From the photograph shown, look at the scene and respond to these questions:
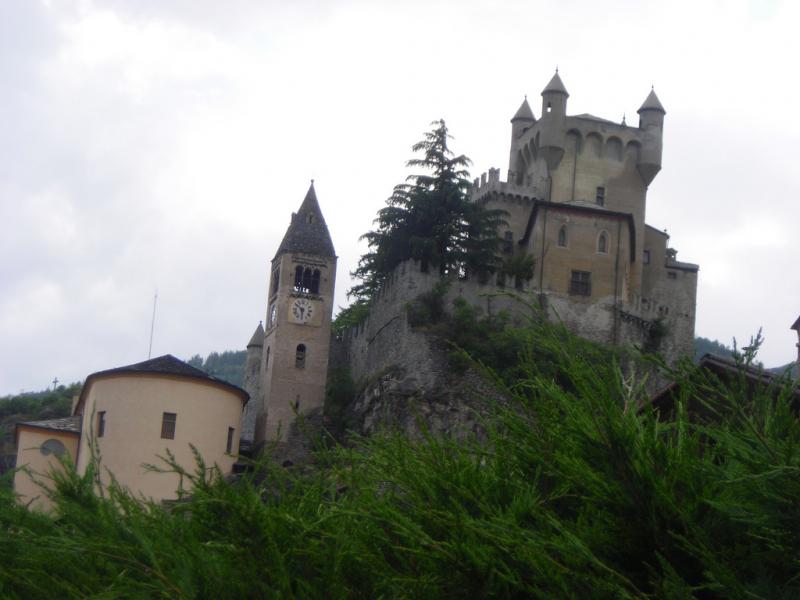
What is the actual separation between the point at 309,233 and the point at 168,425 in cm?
1326

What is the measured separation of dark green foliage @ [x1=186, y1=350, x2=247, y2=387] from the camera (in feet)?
508

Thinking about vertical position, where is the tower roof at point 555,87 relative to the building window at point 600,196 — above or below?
above

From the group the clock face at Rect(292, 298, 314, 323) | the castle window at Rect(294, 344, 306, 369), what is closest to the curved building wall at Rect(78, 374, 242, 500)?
the castle window at Rect(294, 344, 306, 369)

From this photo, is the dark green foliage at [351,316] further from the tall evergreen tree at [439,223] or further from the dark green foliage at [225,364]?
the dark green foliage at [225,364]

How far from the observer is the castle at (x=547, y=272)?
49.8m

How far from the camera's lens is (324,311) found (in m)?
51.5

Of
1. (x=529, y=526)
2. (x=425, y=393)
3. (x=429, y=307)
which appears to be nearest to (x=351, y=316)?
(x=429, y=307)

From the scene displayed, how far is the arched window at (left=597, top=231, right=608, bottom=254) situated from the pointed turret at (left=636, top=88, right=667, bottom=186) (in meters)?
7.13

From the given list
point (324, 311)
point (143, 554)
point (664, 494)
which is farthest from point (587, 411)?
point (324, 311)

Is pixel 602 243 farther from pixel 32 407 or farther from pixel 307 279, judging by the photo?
pixel 32 407

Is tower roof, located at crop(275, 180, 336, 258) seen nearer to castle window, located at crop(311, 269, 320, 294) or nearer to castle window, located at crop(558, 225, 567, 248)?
castle window, located at crop(311, 269, 320, 294)

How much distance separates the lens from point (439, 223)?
51500mm

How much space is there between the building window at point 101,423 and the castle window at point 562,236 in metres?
21.3

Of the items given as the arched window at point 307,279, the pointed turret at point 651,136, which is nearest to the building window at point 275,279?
the arched window at point 307,279
